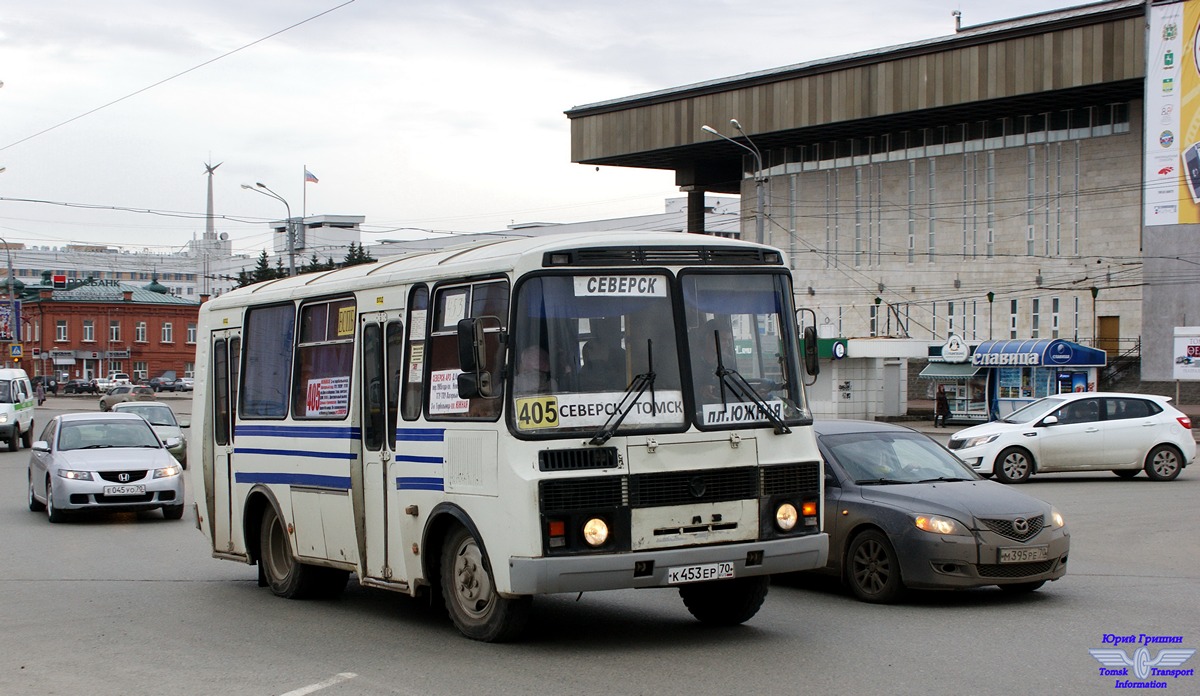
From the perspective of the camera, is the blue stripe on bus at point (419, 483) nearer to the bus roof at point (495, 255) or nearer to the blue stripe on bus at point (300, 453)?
the blue stripe on bus at point (300, 453)

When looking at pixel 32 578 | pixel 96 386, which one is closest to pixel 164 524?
pixel 32 578

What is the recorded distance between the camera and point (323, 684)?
799cm

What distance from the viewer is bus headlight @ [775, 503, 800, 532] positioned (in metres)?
9.13

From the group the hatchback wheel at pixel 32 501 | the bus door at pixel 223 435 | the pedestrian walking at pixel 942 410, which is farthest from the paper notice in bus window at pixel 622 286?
the pedestrian walking at pixel 942 410

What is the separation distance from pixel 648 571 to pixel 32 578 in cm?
766

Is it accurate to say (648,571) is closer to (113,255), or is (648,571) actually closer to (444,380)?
(444,380)

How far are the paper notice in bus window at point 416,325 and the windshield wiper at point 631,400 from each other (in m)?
1.85

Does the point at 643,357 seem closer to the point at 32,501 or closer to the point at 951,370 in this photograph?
the point at 32,501

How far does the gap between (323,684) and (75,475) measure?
12.5 m

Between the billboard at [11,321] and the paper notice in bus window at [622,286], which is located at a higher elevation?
the billboard at [11,321]

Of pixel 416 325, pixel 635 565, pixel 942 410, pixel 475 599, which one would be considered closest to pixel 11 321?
pixel 942 410

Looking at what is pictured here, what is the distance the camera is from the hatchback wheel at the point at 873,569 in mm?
10922

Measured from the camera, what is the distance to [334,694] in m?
7.68

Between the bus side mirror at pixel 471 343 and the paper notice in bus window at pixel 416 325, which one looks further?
the paper notice in bus window at pixel 416 325
